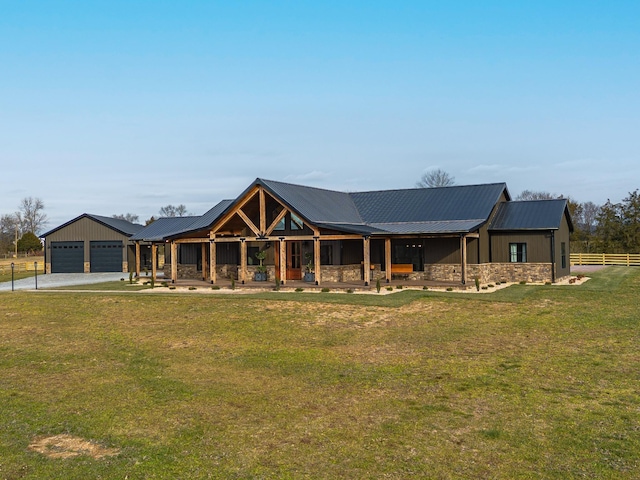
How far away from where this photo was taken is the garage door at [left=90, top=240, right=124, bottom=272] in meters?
49.1

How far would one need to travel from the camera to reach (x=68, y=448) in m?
8.67

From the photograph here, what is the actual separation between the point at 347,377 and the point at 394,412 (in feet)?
9.16

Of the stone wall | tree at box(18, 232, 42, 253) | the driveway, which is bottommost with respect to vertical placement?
the driveway

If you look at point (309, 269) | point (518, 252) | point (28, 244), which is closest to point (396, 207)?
point (518, 252)

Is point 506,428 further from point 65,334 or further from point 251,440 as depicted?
point 65,334

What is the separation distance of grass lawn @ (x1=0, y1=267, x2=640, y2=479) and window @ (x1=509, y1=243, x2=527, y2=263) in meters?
9.94

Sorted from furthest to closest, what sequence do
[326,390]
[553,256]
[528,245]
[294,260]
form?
[294,260], [528,245], [553,256], [326,390]

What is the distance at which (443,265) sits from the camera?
31.5 m

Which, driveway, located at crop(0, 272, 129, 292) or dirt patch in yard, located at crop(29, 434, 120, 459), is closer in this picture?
dirt patch in yard, located at crop(29, 434, 120, 459)

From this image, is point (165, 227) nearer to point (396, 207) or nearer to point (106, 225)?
point (106, 225)

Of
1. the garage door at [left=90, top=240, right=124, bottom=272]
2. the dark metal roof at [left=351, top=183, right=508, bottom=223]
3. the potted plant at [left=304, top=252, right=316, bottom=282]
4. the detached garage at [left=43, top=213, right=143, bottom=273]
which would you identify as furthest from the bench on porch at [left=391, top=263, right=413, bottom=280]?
the garage door at [left=90, top=240, right=124, bottom=272]

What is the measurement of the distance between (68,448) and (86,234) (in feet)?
145

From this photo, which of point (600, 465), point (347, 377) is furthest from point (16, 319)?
point (600, 465)

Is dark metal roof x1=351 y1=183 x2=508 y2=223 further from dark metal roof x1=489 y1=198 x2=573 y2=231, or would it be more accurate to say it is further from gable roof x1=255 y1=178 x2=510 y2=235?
dark metal roof x1=489 y1=198 x2=573 y2=231
